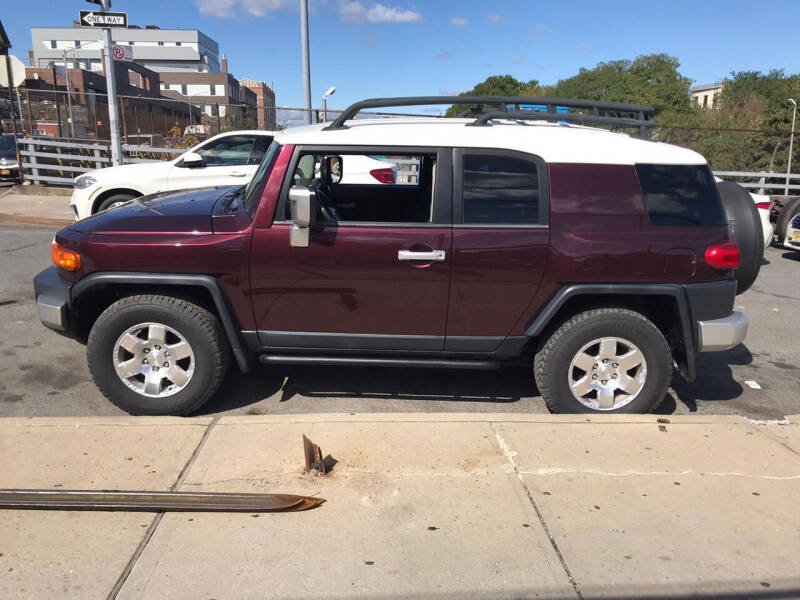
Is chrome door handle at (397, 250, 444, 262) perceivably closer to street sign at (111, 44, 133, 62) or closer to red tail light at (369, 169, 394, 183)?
red tail light at (369, 169, 394, 183)

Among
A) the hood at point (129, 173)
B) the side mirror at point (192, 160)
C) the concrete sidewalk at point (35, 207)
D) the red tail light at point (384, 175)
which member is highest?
the side mirror at point (192, 160)

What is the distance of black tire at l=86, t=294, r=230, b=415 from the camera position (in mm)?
3951

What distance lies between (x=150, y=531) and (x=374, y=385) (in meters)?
2.17

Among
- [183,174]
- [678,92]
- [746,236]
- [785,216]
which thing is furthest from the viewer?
[678,92]

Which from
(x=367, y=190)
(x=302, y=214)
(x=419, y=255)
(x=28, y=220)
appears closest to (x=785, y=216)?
(x=367, y=190)

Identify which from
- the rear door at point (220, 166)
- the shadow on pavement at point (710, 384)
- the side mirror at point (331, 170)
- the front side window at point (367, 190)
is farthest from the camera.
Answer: the rear door at point (220, 166)

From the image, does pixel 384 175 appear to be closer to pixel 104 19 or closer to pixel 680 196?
pixel 680 196

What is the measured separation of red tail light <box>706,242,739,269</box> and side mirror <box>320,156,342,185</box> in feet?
8.76

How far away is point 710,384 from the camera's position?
512 cm

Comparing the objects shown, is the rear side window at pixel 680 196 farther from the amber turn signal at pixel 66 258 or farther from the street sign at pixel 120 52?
the street sign at pixel 120 52

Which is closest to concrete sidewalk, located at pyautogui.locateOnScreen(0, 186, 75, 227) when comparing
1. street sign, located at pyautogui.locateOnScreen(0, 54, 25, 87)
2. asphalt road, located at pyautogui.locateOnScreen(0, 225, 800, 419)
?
street sign, located at pyautogui.locateOnScreen(0, 54, 25, 87)

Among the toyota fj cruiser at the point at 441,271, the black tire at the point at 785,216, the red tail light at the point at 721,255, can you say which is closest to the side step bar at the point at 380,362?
the toyota fj cruiser at the point at 441,271

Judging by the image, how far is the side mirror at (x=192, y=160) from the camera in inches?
381

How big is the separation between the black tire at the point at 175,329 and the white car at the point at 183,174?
5.86 m
